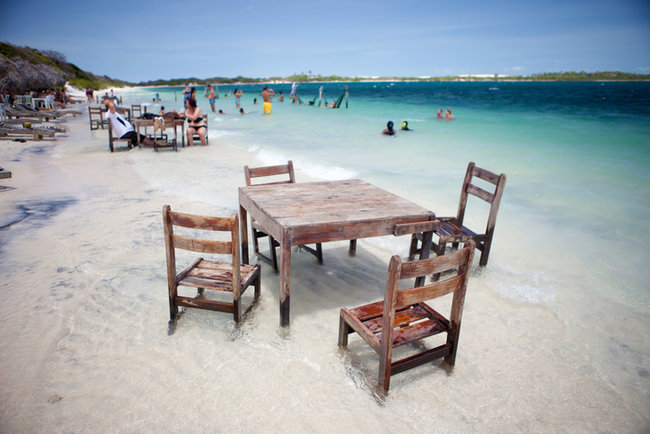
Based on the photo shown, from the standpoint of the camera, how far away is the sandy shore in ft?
7.55

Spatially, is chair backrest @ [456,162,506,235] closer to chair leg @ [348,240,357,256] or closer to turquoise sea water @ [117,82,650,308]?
turquoise sea water @ [117,82,650,308]

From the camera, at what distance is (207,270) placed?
Result: 3227mm

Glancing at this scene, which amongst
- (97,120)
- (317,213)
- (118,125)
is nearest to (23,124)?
(97,120)

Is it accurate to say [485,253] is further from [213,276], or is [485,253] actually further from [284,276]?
[213,276]

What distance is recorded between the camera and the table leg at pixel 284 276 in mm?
2745

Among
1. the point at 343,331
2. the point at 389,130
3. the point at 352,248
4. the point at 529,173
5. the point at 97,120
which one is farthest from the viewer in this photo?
the point at 97,120

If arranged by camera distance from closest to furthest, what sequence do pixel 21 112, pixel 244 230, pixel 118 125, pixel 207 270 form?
pixel 207 270
pixel 244 230
pixel 118 125
pixel 21 112

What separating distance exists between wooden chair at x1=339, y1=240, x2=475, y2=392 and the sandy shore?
25 centimetres

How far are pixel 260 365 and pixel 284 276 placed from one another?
0.66m

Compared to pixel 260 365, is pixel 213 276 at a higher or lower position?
higher

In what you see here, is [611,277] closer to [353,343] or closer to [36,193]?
[353,343]

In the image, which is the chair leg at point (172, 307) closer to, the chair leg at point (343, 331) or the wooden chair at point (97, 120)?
the chair leg at point (343, 331)

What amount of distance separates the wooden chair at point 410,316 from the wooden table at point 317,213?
1.90 ft

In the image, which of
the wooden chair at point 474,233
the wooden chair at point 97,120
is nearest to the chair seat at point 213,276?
the wooden chair at point 474,233
